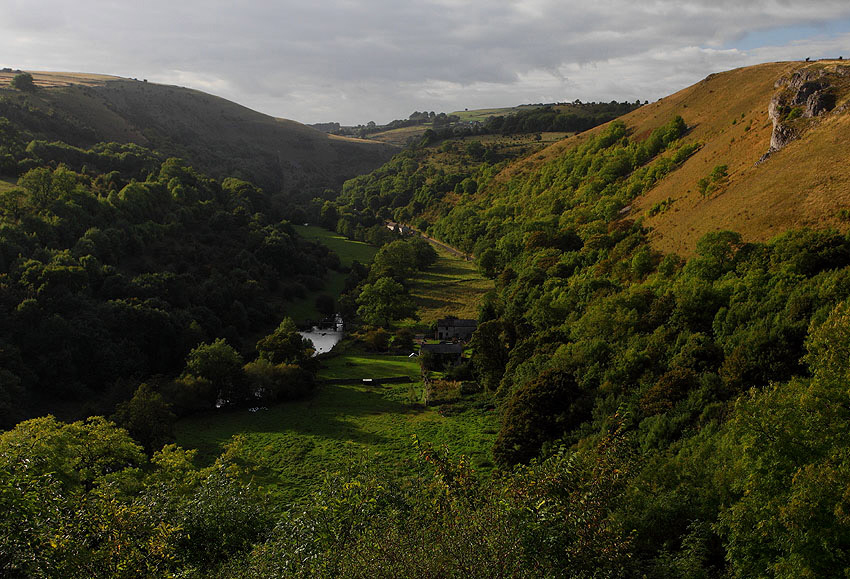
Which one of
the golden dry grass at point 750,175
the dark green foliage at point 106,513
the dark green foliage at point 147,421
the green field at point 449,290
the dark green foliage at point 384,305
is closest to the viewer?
the dark green foliage at point 106,513

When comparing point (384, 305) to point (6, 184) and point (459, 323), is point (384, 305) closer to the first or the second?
point (459, 323)

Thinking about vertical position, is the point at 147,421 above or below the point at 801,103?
below

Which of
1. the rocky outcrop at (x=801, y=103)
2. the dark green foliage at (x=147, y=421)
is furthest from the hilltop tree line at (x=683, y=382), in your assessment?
the dark green foliage at (x=147, y=421)

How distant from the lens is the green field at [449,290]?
76.0m

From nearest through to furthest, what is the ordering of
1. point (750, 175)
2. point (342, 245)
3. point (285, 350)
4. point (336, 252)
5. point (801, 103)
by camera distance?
point (750, 175)
point (285, 350)
point (801, 103)
point (336, 252)
point (342, 245)

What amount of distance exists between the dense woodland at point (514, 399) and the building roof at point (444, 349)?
6752 mm

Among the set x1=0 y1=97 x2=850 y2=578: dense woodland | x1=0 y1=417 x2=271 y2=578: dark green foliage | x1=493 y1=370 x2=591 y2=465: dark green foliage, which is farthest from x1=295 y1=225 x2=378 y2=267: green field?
x1=0 y1=417 x2=271 y2=578: dark green foliage

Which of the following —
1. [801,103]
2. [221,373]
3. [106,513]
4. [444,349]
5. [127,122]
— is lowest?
[221,373]

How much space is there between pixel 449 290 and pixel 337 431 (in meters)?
48.0

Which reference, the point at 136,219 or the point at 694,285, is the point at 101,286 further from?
the point at 694,285

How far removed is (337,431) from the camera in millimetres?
41125

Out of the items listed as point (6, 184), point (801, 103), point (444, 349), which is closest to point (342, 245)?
point (6, 184)

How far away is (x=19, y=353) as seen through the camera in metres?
46.7

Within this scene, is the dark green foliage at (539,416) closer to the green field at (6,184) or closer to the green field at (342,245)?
the green field at (6,184)
